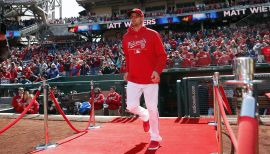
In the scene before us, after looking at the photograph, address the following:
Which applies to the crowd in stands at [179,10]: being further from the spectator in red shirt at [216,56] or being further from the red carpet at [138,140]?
the red carpet at [138,140]

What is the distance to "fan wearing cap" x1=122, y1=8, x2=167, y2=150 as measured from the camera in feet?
17.2

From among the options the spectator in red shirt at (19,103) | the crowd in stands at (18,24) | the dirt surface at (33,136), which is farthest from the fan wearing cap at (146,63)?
the crowd in stands at (18,24)

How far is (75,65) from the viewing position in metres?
20.0

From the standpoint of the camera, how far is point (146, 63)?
527 cm

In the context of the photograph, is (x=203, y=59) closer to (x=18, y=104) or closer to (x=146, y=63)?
(x=18, y=104)

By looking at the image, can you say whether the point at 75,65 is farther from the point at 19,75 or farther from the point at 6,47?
the point at 6,47

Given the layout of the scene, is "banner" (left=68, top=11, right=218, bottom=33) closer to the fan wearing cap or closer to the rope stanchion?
the fan wearing cap

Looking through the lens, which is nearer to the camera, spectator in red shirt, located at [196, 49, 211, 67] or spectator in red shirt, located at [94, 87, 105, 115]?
spectator in red shirt, located at [94, 87, 105, 115]

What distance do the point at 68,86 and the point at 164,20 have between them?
784 inches

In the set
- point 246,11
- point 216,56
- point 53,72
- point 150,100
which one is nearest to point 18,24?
point 53,72

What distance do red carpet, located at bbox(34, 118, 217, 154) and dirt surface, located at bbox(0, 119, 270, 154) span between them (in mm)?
397

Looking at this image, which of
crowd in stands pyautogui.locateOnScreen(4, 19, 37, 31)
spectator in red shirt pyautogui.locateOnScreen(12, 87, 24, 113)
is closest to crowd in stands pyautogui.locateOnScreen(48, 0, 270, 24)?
crowd in stands pyautogui.locateOnScreen(4, 19, 37, 31)

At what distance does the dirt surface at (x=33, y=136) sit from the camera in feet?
18.6

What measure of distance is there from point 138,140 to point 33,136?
2369 millimetres
